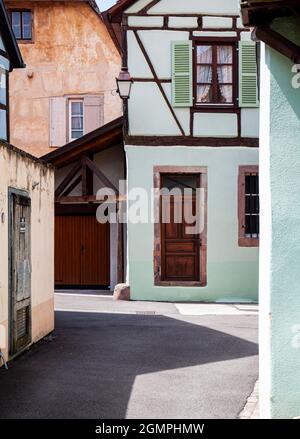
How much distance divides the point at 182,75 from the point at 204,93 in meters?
0.66

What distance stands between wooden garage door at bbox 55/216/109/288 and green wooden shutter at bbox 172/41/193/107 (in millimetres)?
4879

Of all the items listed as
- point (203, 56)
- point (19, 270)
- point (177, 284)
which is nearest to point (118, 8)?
point (203, 56)

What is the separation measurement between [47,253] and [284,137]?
5.58 meters

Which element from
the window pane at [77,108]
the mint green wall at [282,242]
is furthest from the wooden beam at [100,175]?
the mint green wall at [282,242]

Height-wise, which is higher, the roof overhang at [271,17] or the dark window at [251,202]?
the roof overhang at [271,17]

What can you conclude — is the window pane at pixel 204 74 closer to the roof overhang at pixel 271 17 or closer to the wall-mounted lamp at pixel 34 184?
the wall-mounted lamp at pixel 34 184

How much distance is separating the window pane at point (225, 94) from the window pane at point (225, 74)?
0.13 meters

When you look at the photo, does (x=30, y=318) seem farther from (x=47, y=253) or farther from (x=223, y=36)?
(x=223, y=36)

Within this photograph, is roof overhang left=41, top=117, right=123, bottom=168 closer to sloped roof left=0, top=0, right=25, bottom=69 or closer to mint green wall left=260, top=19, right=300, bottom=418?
sloped roof left=0, top=0, right=25, bottom=69

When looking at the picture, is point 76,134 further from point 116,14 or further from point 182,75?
point 182,75

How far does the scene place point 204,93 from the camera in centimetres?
1563

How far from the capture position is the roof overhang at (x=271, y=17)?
17.4 ft
